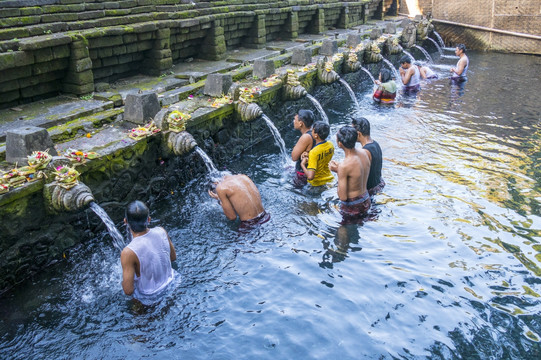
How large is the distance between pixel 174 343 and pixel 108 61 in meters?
7.12

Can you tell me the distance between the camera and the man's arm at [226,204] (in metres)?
6.22


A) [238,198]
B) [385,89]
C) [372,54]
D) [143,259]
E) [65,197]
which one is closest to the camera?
[143,259]

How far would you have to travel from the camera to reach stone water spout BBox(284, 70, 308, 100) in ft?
33.6

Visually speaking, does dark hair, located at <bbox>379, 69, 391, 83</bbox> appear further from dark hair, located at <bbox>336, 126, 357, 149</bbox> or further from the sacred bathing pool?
dark hair, located at <bbox>336, 126, 357, 149</bbox>

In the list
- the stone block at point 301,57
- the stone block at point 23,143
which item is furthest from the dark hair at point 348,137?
the stone block at point 301,57

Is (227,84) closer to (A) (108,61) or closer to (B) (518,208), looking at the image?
(A) (108,61)

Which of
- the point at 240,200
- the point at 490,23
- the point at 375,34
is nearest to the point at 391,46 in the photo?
the point at 375,34

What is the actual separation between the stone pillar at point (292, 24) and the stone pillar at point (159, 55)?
719cm

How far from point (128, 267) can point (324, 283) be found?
2306mm

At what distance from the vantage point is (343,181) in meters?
6.37

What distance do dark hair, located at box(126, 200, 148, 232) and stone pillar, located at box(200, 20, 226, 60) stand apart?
8669 mm

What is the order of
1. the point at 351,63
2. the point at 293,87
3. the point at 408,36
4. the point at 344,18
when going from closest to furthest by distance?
the point at 293,87 → the point at 351,63 → the point at 408,36 → the point at 344,18

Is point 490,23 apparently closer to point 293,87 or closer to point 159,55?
point 293,87

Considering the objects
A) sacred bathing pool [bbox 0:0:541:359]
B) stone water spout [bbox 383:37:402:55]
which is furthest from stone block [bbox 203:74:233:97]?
stone water spout [bbox 383:37:402:55]
